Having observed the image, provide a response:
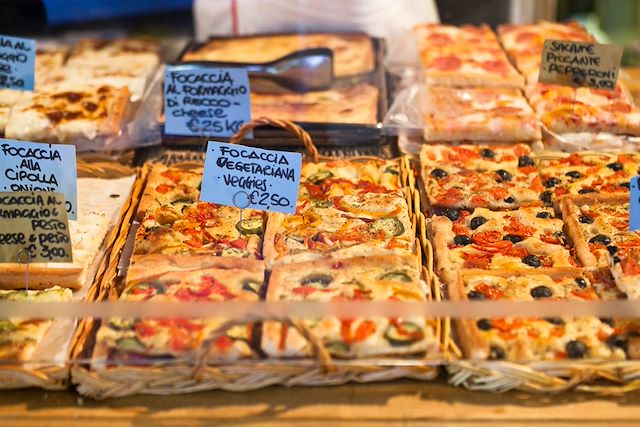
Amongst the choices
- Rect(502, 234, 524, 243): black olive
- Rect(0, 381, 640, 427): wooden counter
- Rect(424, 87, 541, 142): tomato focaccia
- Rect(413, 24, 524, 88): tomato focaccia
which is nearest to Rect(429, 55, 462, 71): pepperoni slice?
Rect(413, 24, 524, 88): tomato focaccia

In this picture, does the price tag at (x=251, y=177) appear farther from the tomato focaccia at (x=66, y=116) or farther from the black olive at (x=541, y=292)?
the tomato focaccia at (x=66, y=116)

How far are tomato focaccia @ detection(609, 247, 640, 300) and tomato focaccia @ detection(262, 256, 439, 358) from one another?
71 cm

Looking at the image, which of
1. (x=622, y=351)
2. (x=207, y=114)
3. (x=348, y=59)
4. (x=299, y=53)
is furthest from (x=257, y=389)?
(x=348, y=59)

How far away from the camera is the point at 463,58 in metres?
5.01

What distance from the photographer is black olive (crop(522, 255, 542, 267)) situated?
311 centimetres

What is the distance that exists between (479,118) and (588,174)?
28.7 inches

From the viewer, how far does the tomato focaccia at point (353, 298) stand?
262 cm

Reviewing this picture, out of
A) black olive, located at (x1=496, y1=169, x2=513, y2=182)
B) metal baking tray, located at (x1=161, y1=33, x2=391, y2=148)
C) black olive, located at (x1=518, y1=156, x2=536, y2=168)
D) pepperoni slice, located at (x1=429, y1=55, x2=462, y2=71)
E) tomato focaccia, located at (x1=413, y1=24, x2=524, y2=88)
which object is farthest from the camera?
pepperoni slice, located at (x1=429, y1=55, x2=462, y2=71)

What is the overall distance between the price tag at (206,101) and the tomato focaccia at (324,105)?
38 centimetres

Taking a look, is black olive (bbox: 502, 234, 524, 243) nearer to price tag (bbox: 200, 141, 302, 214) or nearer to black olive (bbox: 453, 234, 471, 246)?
black olive (bbox: 453, 234, 471, 246)

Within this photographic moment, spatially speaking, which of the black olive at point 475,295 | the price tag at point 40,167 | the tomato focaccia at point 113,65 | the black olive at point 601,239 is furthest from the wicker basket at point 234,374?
the tomato focaccia at point 113,65

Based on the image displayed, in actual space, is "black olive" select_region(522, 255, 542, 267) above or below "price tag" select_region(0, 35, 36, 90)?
below

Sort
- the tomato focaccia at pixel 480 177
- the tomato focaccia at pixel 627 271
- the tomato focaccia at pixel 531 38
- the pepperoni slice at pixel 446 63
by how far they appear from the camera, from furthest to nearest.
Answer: the tomato focaccia at pixel 531 38 → the pepperoni slice at pixel 446 63 → the tomato focaccia at pixel 480 177 → the tomato focaccia at pixel 627 271

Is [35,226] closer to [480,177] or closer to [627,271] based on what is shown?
[480,177]
